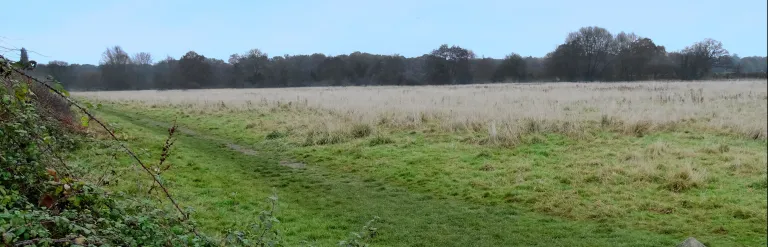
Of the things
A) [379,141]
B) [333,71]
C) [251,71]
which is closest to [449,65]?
[333,71]

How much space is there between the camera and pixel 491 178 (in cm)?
916

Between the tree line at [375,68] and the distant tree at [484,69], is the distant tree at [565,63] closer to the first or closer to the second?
the tree line at [375,68]

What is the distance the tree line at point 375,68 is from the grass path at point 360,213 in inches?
1940

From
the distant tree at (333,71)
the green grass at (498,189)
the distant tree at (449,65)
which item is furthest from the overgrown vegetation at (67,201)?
the distant tree at (333,71)

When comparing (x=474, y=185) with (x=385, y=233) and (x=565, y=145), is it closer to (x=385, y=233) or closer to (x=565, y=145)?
(x=385, y=233)

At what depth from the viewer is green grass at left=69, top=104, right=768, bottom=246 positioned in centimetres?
639

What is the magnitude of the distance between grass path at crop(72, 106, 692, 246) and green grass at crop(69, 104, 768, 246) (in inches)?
1.0

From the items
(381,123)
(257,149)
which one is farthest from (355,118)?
(257,149)

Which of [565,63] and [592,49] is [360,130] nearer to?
[592,49]

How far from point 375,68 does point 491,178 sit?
2712 inches

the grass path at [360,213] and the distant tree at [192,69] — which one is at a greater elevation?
the distant tree at [192,69]

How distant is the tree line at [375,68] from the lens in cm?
5616

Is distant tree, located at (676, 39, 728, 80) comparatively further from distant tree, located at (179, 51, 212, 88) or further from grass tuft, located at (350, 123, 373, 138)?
distant tree, located at (179, 51, 212, 88)

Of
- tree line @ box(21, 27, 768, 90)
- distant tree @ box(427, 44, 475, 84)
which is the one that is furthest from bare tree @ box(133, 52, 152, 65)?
distant tree @ box(427, 44, 475, 84)
